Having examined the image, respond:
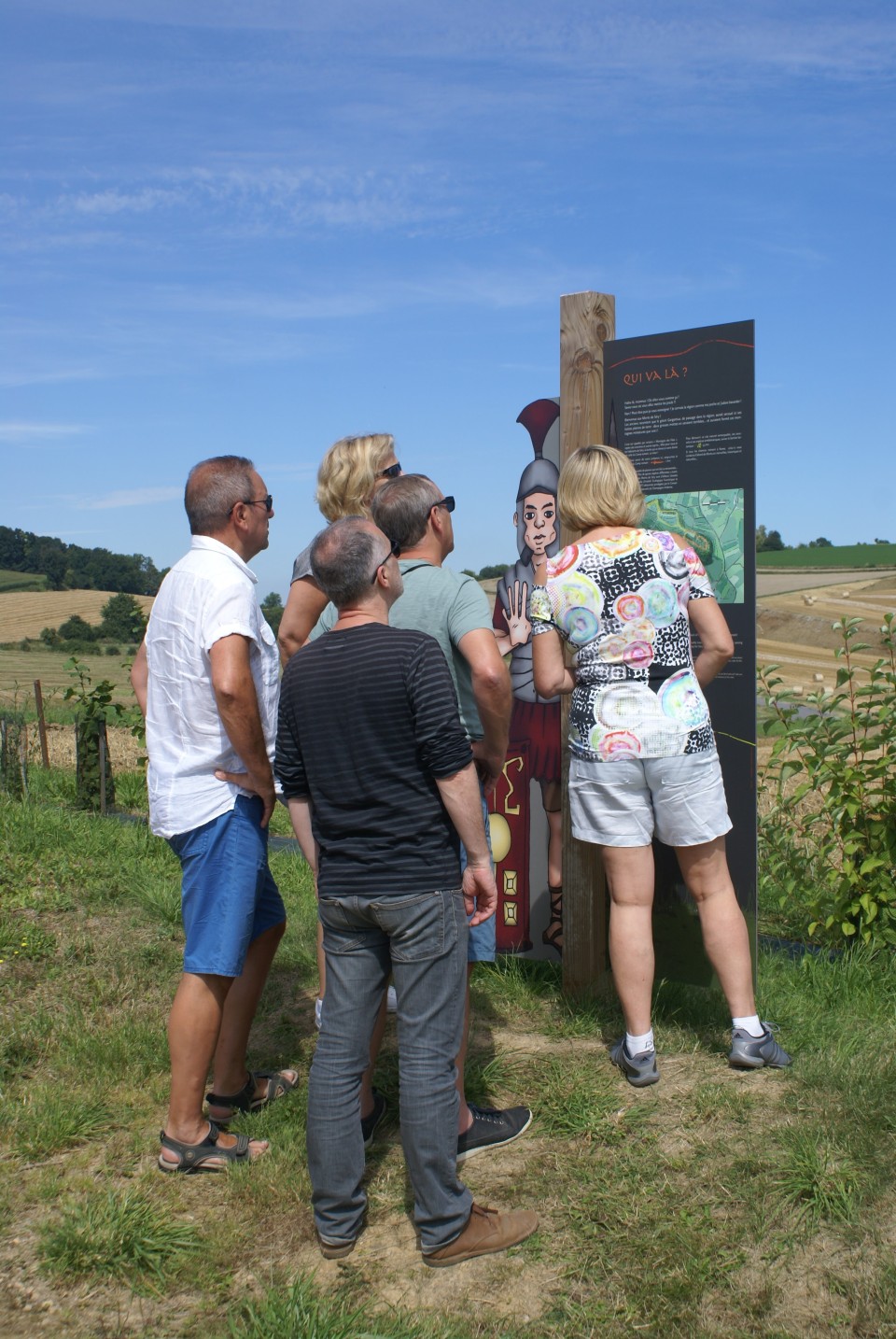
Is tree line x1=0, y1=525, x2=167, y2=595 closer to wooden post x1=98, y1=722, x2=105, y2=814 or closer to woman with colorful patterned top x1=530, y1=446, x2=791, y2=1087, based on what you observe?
wooden post x1=98, y1=722, x2=105, y2=814

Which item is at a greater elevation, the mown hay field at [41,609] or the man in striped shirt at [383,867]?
the mown hay field at [41,609]

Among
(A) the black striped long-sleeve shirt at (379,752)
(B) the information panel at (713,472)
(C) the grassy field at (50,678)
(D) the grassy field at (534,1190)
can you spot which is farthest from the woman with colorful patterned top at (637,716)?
(C) the grassy field at (50,678)

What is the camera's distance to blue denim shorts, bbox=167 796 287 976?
10.3 feet

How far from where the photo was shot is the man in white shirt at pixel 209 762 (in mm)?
3111

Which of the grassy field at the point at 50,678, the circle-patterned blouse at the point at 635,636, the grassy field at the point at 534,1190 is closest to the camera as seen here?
the grassy field at the point at 534,1190

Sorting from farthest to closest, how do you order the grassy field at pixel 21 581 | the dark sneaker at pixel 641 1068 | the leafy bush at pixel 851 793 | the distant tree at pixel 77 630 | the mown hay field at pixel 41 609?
the grassy field at pixel 21 581 → the mown hay field at pixel 41 609 → the distant tree at pixel 77 630 → the leafy bush at pixel 851 793 → the dark sneaker at pixel 641 1068

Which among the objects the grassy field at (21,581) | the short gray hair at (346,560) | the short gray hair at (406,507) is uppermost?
the grassy field at (21,581)

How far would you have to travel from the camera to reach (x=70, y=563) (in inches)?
1069

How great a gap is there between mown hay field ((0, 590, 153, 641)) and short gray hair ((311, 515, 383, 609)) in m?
17.1

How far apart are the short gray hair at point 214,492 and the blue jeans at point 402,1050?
1220mm

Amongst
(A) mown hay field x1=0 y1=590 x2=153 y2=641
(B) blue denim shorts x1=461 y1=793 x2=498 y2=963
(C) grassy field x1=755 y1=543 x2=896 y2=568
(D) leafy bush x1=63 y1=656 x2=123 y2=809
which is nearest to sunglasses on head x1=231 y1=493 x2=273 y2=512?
(B) blue denim shorts x1=461 y1=793 x2=498 y2=963

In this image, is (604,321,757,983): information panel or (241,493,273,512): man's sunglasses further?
(604,321,757,983): information panel

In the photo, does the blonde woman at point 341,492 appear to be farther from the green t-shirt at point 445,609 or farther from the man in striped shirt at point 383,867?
the man in striped shirt at point 383,867

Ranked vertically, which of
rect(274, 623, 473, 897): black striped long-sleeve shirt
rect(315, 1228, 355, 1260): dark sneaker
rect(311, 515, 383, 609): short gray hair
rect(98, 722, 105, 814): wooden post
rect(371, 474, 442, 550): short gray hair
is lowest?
rect(315, 1228, 355, 1260): dark sneaker
